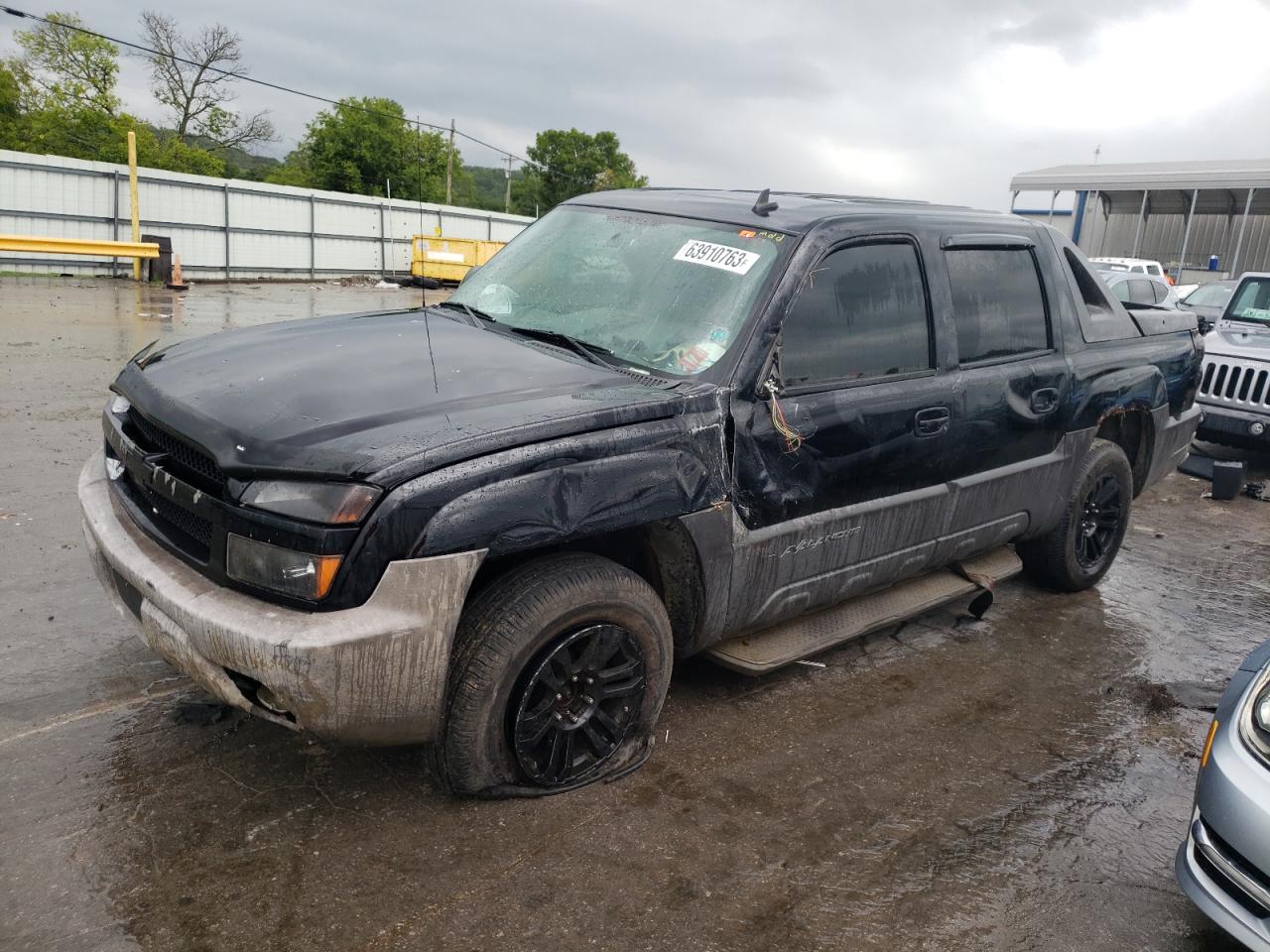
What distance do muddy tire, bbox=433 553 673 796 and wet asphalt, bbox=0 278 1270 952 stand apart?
5.3 inches

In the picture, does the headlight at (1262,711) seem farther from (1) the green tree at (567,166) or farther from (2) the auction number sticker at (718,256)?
(1) the green tree at (567,166)

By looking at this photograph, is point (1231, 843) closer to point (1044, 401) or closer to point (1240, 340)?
point (1044, 401)

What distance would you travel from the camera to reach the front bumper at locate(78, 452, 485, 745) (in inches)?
91.5

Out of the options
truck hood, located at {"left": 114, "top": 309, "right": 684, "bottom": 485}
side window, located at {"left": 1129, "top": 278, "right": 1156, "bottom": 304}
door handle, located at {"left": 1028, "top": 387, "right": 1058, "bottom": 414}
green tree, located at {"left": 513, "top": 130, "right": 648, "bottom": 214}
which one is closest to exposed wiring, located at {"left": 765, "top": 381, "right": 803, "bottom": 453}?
truck hood, located at {"left": 114, "top": 309, "right": 684, "bottom": 485}

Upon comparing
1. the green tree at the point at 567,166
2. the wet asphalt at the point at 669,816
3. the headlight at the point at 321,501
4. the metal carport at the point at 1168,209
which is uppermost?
the green tree at the point at 567,166

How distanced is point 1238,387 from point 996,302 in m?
5.77

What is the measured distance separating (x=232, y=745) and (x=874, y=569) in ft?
7.86

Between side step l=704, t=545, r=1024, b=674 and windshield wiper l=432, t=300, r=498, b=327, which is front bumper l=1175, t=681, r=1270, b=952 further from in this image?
windshield wiper l=432, t=300, r=498, b=327

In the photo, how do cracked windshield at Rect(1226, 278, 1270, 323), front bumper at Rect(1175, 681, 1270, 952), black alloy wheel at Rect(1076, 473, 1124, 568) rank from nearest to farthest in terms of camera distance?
front bumper at Rect(1175, 681, 1270, 952) < black alloy wheel at Rect(1076, 473, 1124, 568) < cracked windshield at Rect(1226, 278, 1270, 323)

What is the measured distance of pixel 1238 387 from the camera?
8.52 meters

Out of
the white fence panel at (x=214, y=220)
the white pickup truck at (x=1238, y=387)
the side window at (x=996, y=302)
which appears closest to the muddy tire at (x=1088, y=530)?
the side window at (x=996, y=302)

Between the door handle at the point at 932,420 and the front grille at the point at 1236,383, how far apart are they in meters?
6.25

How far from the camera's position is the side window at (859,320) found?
332 cm

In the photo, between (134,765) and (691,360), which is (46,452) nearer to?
(134,765)
